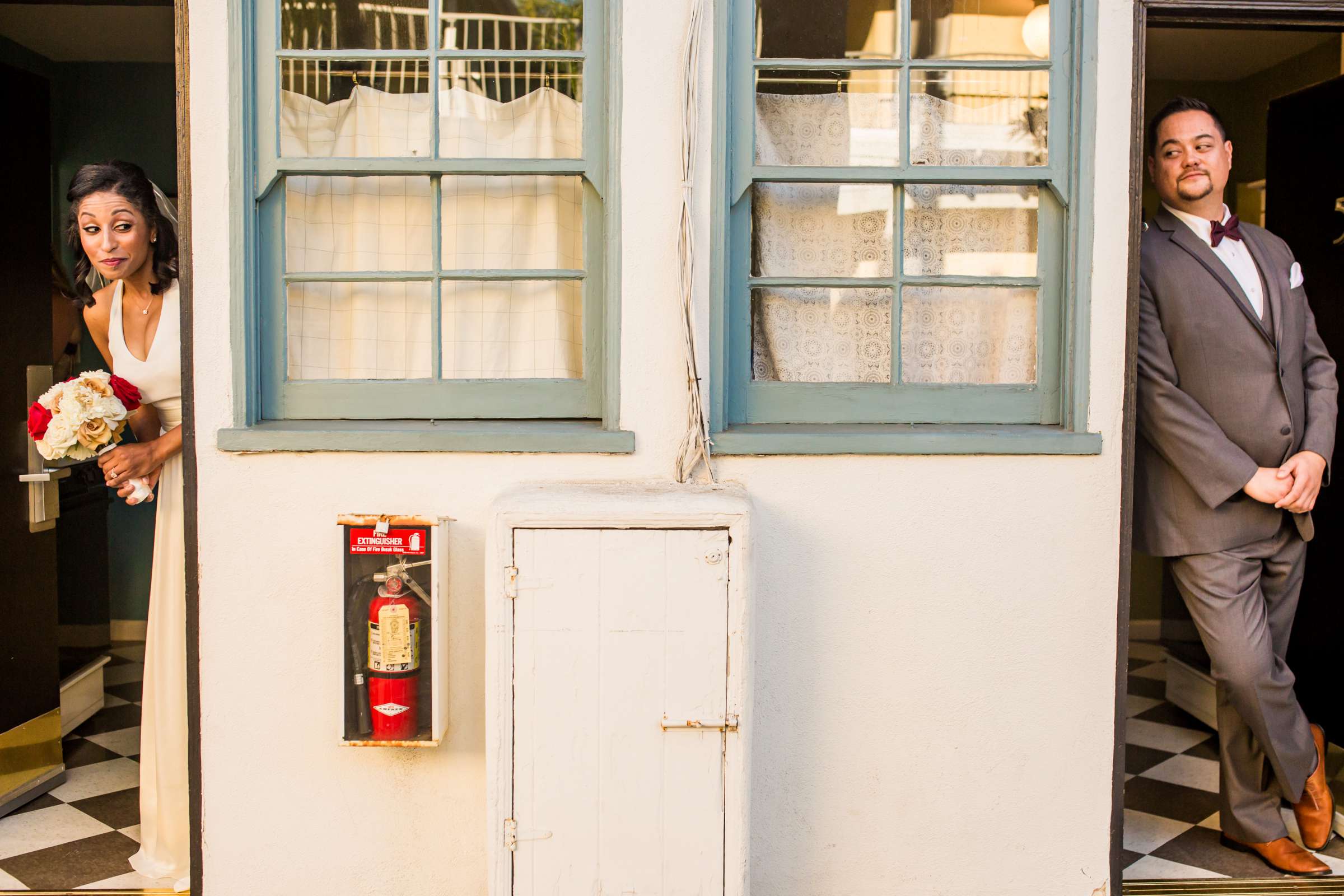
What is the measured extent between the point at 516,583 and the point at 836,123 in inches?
60.8

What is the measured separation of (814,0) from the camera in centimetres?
276

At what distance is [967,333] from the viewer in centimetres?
287

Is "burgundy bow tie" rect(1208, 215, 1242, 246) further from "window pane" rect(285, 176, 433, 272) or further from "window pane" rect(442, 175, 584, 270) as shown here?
"window pane" rect(285, 176, 433, 272)

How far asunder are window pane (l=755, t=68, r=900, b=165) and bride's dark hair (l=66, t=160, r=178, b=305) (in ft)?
5.94

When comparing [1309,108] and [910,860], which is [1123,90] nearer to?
[1309,108]

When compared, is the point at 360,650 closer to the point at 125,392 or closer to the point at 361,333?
the point at 361,333

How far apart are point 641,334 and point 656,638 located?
81 centimetres

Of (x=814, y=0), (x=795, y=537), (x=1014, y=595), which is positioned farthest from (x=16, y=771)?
(x=814, y=0)

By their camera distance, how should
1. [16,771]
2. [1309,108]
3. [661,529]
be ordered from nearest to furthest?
[661,529] → [16,771] → [1309,108]

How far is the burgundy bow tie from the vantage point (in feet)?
10.0

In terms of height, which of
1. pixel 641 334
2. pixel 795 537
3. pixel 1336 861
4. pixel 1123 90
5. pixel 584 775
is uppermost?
pixel 1123 90

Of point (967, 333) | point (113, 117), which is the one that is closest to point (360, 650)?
point (967, 333)

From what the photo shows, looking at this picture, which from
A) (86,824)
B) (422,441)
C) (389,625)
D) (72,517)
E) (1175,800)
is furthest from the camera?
(72,517)

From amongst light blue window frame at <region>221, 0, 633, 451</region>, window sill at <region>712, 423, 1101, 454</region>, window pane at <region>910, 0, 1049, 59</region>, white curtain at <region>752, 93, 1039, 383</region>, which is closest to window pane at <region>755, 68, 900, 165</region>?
white curtain at <region>752, 93, 1039, 383</region>
